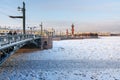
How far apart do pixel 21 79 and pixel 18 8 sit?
2803cm

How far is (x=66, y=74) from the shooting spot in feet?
55.5

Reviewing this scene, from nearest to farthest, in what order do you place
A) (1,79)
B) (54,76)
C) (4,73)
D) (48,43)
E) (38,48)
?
(1,79) < (54,76) < (4,73) < (38,48) < (48,43)

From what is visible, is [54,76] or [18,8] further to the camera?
[18,8]

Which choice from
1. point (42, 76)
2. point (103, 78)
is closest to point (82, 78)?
point (103, 78)

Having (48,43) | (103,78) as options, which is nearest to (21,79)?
(103,78)

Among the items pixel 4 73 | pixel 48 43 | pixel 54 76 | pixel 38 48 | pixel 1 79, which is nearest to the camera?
pixel 1 79

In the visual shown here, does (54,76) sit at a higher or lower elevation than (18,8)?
lower

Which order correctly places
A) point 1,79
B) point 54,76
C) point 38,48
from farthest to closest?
point 38,48 < point 54,76 < point 1,79

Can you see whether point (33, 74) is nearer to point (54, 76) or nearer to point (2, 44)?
point (54, 76)

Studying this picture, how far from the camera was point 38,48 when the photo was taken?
44406 millimetres

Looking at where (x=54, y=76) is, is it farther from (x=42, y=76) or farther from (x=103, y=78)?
(x=103, y=78)

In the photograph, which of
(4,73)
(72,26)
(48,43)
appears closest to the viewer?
(4,73)

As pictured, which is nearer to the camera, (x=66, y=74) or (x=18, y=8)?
(x=66, y=74)

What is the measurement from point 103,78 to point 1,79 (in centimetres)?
650
